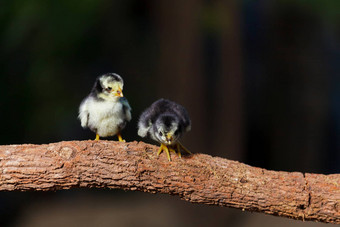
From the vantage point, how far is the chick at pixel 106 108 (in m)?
3.10

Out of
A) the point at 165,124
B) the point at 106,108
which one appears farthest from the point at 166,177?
the point at 106,108

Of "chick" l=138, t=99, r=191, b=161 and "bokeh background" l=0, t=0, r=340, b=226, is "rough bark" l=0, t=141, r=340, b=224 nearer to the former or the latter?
"chick" l=138, t=99, r=191, b=161

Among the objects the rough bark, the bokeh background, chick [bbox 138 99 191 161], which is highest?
the bokeh background

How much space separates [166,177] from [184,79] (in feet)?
13.4

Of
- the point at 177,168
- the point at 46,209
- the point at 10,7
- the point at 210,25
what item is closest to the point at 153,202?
the point at 46,209

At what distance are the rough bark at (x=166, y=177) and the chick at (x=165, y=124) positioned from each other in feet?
0.31

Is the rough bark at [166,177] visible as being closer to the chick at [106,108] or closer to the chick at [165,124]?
the chick at [165,124]

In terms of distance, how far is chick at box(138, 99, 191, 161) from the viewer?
290 centimetres

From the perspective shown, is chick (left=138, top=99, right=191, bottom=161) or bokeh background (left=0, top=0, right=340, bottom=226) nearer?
chick (left=138, top=99, right=191, bottom=161)

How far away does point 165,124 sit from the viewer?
9.55 feet

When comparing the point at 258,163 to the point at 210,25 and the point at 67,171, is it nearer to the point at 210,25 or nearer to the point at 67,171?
the point at 210,25

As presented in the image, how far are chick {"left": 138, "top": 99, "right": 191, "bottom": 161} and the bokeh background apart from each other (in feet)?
12.0

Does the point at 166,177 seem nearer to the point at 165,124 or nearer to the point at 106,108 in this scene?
the point at 165,124

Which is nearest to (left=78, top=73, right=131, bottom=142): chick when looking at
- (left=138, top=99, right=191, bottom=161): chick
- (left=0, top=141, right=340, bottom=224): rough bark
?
(left=138, top=99, right=191, bottom=161): chick
